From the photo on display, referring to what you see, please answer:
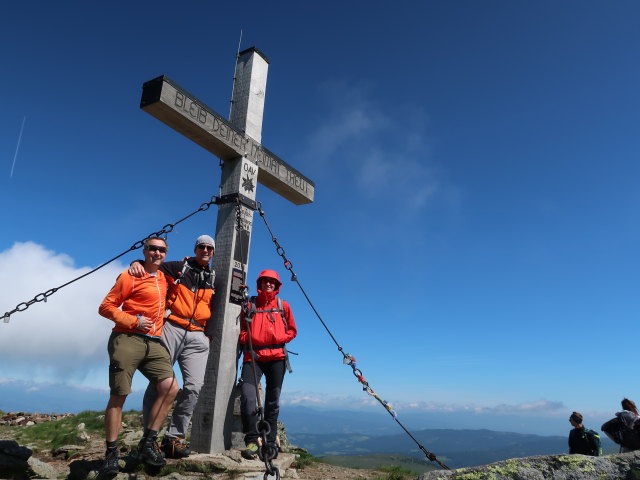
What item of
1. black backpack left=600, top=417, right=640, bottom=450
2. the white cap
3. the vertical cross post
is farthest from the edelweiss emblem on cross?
black backpack left=600, top=417, right=640, bottom=450

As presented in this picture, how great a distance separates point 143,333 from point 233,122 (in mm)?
3986

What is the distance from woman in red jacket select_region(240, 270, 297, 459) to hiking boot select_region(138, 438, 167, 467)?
122cm

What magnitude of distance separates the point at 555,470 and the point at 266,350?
13.1 feet

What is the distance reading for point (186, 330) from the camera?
5.71 m

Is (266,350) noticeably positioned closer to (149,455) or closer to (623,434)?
(149,455)

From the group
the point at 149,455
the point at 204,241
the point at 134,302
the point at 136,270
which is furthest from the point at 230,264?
the point at 149,455

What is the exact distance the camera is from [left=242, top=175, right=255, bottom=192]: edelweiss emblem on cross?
700 centimetres

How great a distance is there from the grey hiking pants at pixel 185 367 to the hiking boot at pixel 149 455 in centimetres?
51

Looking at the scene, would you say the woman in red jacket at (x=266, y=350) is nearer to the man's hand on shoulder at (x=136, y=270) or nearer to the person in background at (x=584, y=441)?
the man's hand on shoulder at (x=136, y=270)

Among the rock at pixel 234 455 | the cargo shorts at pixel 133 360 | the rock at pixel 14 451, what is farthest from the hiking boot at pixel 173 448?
the rock at pixel 14 451

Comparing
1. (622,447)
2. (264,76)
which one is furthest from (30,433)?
(622,447)

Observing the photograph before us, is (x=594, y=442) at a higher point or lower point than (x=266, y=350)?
lower

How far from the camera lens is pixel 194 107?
20.8 ft

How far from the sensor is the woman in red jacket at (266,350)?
19.2ft
